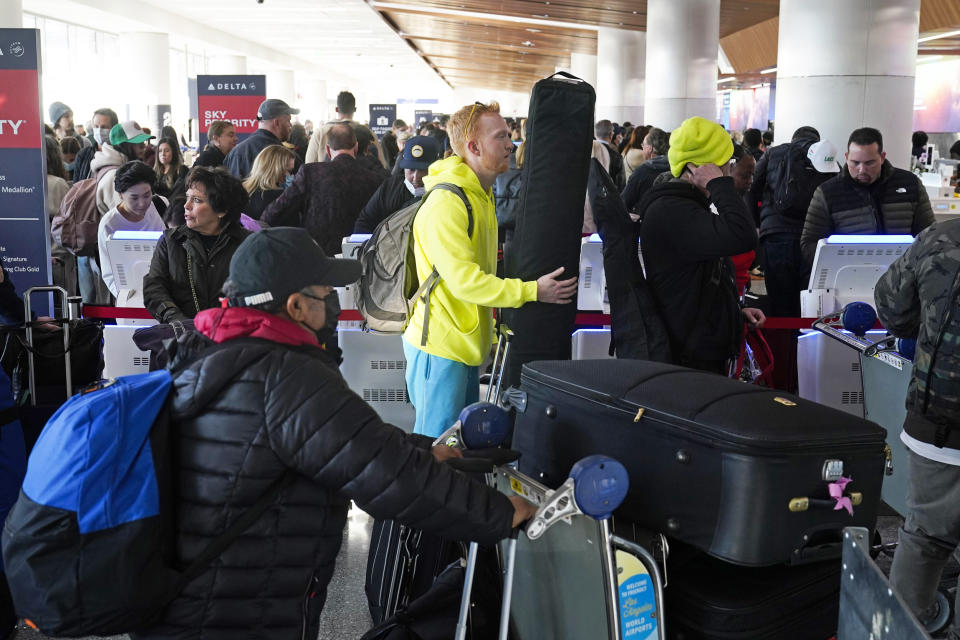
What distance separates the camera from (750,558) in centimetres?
231

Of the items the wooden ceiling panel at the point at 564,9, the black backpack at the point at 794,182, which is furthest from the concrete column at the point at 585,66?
the black backpack at the point at 794,182

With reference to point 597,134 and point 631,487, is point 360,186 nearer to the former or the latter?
point 631,487

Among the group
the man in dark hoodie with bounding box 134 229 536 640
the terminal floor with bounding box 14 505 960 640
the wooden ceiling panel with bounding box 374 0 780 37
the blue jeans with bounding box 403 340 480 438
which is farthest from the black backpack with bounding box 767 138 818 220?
the wooden ceiling panel with bounding box 374 0 780 37

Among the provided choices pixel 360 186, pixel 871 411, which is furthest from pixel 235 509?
pixel 360 186

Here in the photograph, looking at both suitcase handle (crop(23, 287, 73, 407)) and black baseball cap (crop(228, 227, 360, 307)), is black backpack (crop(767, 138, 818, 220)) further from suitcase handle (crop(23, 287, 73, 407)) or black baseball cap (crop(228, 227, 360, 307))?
black baseball cap (crop(228, 227, 360, 307))

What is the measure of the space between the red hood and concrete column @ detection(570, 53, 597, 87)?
37270 millimetres

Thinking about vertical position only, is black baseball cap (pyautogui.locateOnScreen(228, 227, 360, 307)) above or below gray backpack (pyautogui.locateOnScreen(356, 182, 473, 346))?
above

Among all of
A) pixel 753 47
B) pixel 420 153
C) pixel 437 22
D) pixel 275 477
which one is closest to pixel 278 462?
pixel 275 477

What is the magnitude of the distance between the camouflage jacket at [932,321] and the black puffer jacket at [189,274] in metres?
2.75

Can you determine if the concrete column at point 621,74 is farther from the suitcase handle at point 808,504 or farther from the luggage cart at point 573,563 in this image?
the suitcase handle at point 808,504

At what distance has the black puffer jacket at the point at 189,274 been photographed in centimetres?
451

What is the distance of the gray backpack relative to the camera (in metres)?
3.76

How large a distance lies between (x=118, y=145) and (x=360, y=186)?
261 centimetres

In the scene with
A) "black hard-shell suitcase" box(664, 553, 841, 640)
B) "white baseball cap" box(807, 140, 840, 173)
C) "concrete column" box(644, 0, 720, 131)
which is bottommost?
"black hard-shell suitcase" box(664, 553, 841, 640)
